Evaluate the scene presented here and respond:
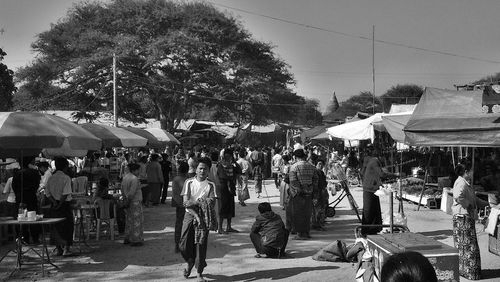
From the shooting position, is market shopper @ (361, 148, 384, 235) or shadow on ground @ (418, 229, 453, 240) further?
shadow on ground @ (418, 229, 453, 240)

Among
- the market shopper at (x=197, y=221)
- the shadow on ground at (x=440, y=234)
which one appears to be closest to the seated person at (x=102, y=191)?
the market shopper at (x=197, y=221)

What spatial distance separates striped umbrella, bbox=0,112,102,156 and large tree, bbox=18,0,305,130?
A: 26.1m

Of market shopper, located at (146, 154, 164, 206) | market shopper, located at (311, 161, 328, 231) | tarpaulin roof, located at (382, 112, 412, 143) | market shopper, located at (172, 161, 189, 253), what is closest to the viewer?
market shopper, located at (172, 161, 189, 253)

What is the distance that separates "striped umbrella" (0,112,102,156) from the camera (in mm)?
7107

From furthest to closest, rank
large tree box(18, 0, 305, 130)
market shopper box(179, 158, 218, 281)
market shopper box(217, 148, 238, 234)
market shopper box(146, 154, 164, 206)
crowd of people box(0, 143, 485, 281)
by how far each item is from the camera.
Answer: large tree box(18, 0, 305, 130), market shopper box(146, 154, 164, 206), market shopper box(217, 148, 238, 234), crowd of people box(0, 143, 485, 281), market shopper box(179, 158, 218, 281)

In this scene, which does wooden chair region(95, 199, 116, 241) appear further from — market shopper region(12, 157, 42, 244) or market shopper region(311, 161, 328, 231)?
market shopper region(311, 161, 328, 231)

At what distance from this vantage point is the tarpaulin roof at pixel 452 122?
820 cm

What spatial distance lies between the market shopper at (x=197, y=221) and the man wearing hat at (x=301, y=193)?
3.13 metres

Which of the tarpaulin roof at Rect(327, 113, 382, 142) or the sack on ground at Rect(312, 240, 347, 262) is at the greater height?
the tarpaulin roof at Rect(327, 113, 382, 142)

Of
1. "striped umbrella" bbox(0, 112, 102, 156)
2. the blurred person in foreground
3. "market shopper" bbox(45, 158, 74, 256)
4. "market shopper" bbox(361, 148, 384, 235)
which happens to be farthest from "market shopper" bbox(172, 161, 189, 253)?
Answer: the blurred person in foreground

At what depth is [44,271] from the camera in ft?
24.8

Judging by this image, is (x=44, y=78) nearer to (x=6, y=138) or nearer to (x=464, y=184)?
(x=6, y=138)

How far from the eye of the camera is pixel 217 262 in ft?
26.7

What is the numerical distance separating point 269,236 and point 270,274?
1.03 metres
